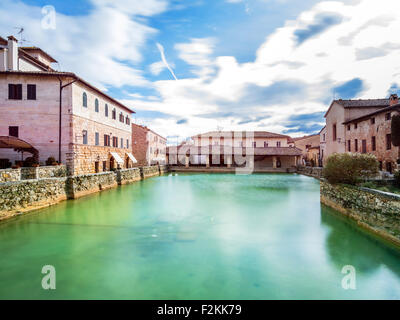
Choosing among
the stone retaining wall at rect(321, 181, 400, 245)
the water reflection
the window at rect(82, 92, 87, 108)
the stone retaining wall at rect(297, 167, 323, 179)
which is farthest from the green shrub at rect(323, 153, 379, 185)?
the window at rect(82, 92, 87, 108)

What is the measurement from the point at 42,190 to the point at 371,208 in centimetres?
1433

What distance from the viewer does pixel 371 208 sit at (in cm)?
801

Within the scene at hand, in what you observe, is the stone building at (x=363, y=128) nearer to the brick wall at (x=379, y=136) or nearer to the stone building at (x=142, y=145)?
the brick wall at (x=379, y=136)

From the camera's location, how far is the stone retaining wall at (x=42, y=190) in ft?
30.9

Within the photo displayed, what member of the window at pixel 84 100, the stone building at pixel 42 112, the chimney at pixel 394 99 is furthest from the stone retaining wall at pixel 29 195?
the chimney at pixel 394 99

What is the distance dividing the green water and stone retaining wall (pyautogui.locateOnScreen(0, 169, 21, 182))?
2698mm

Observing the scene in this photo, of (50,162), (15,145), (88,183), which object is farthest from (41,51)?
(88,183)

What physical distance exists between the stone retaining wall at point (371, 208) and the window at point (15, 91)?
21375 millimetres

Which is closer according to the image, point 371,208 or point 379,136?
point 371,208

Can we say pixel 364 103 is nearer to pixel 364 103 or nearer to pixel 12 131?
pixel 364 103

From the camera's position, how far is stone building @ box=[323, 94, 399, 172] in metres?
17.8

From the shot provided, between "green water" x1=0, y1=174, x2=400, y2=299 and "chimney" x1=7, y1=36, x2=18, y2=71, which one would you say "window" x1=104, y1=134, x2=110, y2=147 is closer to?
"chimney" x1=7, y1=36, x2=18, y2=71
